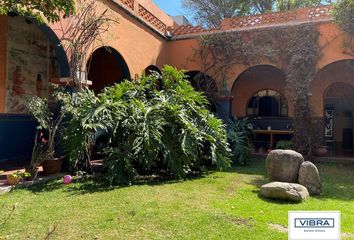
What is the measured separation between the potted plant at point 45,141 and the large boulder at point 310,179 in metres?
5.58

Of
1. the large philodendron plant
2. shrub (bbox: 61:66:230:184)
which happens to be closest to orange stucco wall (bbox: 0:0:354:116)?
the large philodendron plant

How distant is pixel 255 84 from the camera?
14602 millimetres

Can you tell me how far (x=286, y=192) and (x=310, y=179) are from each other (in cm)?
103

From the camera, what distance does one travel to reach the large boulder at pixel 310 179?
20.3 feet

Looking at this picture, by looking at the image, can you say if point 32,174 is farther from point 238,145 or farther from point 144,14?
point 144,14

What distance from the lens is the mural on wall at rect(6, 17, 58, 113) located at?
9.09m

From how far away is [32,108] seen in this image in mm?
7176

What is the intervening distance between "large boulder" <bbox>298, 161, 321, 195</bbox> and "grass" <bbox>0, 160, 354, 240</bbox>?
0.21 meters

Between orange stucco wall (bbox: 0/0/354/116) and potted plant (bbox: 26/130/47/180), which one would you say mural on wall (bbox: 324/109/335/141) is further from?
potted plant (bbox: 26/130/47/180)

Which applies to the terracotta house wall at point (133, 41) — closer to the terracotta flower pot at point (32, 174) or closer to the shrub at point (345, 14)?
the terracotta flower pot at point (32, 174)

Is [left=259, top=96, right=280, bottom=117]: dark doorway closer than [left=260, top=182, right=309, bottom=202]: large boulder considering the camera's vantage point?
No

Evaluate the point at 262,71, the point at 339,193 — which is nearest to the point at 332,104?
the point at 262,71

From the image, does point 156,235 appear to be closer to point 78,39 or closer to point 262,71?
point 78,39

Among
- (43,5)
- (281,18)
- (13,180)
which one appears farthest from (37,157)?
(281,18)
